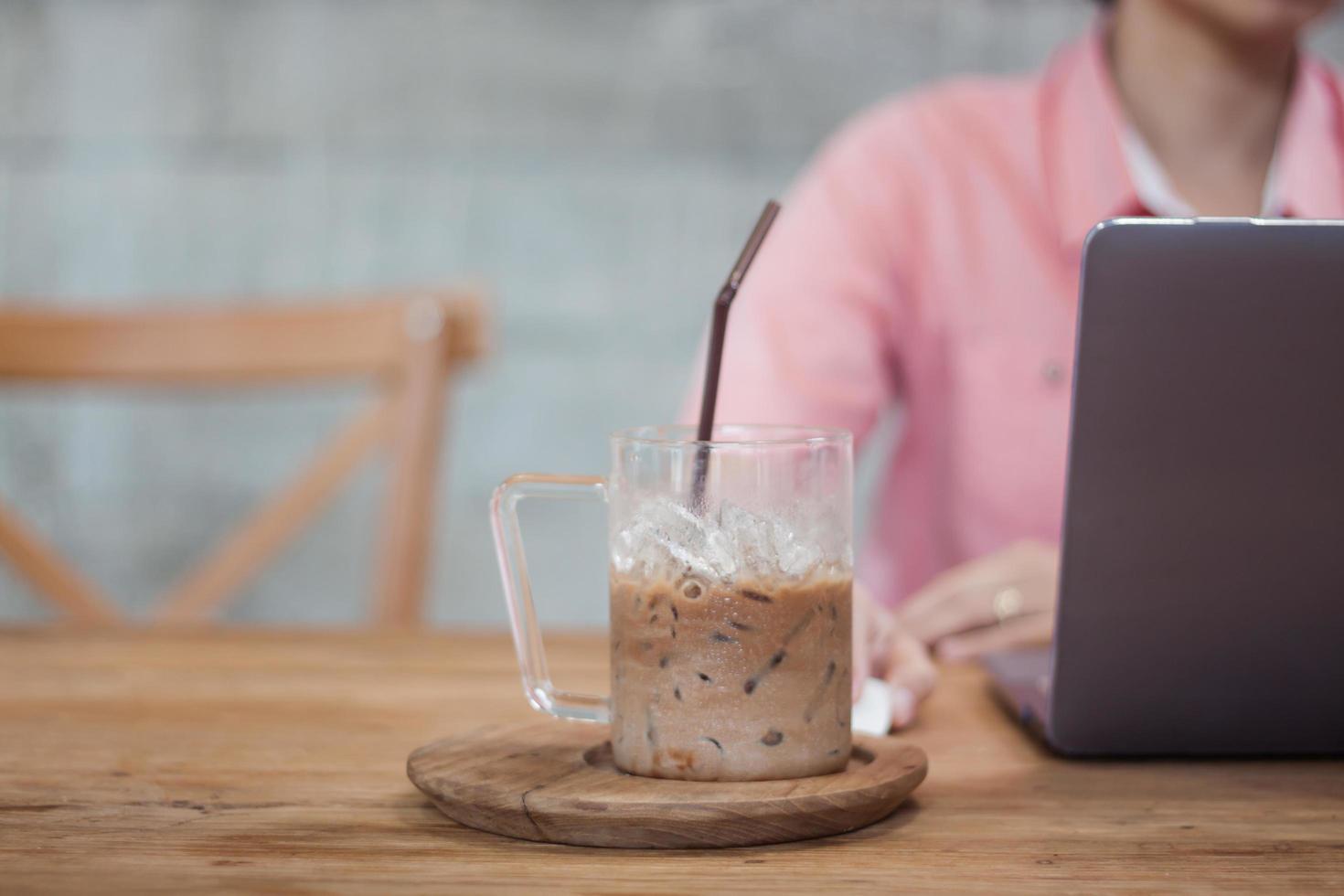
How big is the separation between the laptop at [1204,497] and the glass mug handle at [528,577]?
213mm

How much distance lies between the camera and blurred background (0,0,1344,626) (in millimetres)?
2346

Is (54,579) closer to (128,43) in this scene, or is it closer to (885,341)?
(885,341)

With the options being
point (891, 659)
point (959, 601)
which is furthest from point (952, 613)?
point (891, 659)

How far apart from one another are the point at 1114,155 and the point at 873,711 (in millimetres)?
853

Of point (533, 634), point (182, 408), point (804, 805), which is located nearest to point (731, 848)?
point (804, 805)

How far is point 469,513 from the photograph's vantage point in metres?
2.40

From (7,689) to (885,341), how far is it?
95cm

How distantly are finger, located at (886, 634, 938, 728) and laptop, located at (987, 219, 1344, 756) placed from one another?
10cm

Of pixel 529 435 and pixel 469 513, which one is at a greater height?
pixel 529 435

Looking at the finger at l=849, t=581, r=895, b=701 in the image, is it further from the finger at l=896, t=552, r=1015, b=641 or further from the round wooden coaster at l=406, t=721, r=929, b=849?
the finger at l=896, t=552, r=1015, b=641

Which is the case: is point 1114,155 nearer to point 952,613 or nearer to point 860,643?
point 952,613

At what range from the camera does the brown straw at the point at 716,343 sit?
530mm

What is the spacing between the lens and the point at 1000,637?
40.7 inches

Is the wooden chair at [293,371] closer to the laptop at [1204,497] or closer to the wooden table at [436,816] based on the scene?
the wooden table at [436,816]
